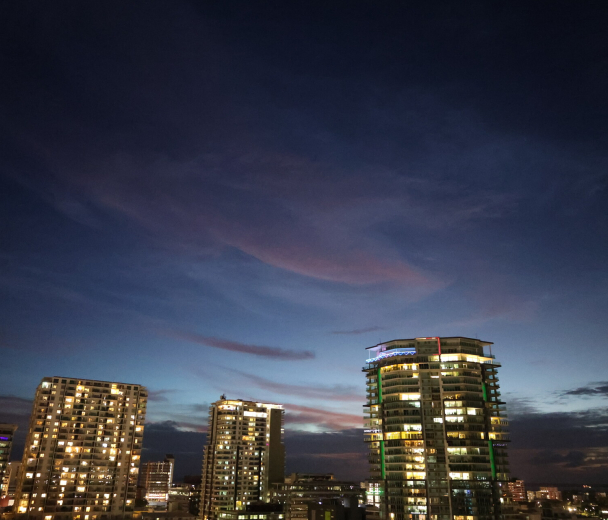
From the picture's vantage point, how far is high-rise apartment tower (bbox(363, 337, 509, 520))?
131775 millimetres

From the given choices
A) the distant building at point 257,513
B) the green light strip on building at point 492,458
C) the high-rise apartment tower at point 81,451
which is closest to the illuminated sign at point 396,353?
the green light strip on building at point 492,458

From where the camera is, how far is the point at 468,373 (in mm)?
142125

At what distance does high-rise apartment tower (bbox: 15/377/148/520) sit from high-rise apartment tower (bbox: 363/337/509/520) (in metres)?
86.2

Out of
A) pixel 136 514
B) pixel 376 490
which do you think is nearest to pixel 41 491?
pixel 136 514

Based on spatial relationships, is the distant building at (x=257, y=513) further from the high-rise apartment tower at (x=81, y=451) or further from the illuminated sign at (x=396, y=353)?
the illuminated sign at (x=396, y=353)

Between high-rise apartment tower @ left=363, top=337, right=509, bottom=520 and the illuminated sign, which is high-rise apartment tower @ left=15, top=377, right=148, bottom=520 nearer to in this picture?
high-rise apartment tower @ left=363, top=337, right=509, bottom=520

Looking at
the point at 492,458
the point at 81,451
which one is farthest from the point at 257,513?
the point at 492,458

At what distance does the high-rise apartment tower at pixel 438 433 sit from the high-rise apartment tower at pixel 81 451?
86190 millimetres

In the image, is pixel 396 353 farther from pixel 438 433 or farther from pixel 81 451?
pixel 81 451

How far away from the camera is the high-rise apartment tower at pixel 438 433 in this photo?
432ft

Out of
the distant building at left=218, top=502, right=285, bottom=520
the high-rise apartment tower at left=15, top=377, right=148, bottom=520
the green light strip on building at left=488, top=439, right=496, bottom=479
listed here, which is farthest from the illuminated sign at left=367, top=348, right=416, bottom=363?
the high-rise apartment tower at left=15, top=377, right=148, bottom=520

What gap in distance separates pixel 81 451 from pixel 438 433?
115810 mm

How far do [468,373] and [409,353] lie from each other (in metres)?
17.4

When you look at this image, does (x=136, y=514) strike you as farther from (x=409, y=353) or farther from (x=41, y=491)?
(x=409, y=353)
